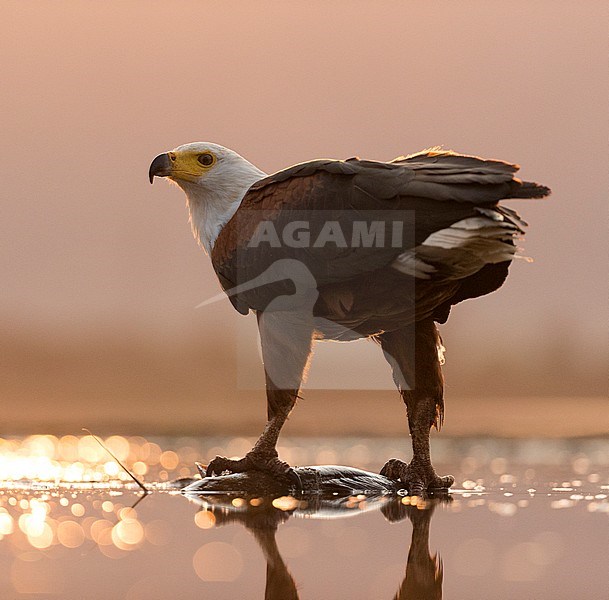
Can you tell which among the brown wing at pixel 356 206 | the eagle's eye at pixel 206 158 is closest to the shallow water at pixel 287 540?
the brown wing at pixel 356 206

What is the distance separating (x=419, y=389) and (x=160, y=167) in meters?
2.10

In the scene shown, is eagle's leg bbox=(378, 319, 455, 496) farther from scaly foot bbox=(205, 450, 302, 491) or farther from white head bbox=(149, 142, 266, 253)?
white head bbox=(149, 142, 266, 253)

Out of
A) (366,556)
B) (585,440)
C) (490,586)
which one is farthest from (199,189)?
(585,440)

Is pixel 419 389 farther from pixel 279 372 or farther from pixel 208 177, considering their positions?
pixel 208 177

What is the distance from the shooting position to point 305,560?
11.6ft

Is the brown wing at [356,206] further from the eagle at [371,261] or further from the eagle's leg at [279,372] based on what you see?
the eagle's leg at [279,372]

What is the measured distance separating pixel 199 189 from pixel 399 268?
68.1 inches

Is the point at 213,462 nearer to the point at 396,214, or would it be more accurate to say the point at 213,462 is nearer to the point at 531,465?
the point at 396,214

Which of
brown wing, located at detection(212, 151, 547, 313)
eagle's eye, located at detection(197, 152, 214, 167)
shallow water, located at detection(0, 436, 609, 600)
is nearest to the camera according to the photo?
shallow water, located at detection(0, 436, 609, 600)

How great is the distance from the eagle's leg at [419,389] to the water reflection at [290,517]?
402mm

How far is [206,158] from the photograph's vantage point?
642 centimetres

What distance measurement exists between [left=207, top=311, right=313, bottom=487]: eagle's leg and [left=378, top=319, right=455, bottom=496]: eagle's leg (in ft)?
1.89

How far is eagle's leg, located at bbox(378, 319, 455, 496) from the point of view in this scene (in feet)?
19.1

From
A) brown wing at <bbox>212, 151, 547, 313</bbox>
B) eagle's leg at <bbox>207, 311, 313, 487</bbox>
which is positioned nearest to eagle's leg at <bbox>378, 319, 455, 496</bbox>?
eagle's leg at <bbox>207, 311, 313, 487</bbox>
